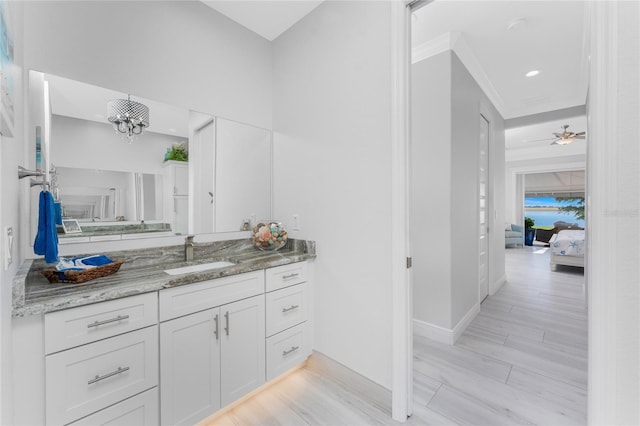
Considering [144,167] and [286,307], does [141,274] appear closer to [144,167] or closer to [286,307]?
[144,167]

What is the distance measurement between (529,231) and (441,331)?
8535 millimetres

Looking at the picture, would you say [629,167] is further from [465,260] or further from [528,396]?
[465,260]

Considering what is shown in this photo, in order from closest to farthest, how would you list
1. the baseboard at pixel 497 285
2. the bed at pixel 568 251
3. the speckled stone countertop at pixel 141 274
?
the speckled stone countertop at pixel 141 274
the baseboard at pixel 497 285
the bed at pixel 568 251

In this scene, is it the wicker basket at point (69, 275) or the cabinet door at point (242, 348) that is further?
the cabinet door at point (242, 348)

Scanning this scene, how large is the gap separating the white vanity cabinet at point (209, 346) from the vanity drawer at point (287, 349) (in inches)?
2.9

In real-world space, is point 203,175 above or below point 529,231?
above

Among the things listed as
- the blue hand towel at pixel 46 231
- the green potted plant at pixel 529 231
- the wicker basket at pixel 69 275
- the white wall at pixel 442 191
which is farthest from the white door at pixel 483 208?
the green potted plant at pixel 529 231

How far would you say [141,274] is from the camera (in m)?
1.45

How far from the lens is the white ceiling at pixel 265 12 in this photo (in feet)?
6.52

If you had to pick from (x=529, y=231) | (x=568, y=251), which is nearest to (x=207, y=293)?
(x=568, y=251)

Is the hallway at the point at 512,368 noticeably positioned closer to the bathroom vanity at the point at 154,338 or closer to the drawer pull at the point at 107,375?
the bathroom vanity at the point at 154,338

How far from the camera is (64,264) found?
134cm

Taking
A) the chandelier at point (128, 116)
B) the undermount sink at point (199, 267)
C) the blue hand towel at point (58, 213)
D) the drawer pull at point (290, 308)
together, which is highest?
the chandelier at point (128, 116)

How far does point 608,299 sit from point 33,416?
1986mm
